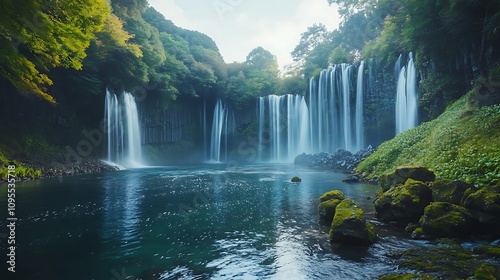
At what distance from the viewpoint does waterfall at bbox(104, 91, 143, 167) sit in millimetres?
31094

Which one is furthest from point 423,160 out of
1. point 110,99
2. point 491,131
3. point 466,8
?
point 110,99

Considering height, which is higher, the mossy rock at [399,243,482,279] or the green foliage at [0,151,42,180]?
the green foliage at [0,151,42,180]

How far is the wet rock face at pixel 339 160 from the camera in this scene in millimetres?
23344

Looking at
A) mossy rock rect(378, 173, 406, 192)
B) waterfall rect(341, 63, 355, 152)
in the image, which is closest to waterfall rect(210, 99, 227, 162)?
waterfall rect(341, 63, 355, 152)

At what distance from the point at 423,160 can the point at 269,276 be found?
40.2 ft

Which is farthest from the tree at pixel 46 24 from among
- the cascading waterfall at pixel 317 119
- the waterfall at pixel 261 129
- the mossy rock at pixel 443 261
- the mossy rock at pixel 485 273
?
the waterfall at pixel 261 129

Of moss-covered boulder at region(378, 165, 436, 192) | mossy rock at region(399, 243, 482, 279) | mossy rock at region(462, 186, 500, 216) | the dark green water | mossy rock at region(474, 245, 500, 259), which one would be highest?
moss-covered boulder at region(378, 165, 436, 192)

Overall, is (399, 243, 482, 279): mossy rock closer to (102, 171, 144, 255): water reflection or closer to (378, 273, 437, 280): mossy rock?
(378, 273, 437, 280): mossy rock

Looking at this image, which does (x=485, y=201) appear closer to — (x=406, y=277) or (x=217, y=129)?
(x=406, y=277)

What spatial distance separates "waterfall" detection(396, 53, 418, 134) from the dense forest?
1.22 m

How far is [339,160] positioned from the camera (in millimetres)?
27281

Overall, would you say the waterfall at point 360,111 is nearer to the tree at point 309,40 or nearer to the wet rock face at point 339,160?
the wet rock face at point 339,160

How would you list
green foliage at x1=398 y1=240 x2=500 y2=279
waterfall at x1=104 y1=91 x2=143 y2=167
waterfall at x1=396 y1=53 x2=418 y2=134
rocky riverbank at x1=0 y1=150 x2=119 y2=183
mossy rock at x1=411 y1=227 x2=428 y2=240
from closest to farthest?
green foliage at x1=398 y1=240 x2=500 y2=279 → mossy rock at x1=411 y1=227 x2=428 y2=240 → rocky riverbank at x1=0 y1=150 x2=119 y2=183 → waterfall at x1=396 y1=53 x2=418 y2=134 → waterfall at x1=104 y1=91 x2=143 y2=167

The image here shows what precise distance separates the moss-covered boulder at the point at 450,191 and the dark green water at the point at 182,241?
2077 millimetres
